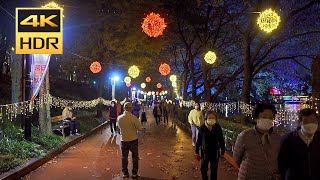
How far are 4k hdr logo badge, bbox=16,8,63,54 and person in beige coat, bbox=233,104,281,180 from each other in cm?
1013

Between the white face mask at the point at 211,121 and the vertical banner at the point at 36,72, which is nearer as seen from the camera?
the white face mask at the point at 211,121

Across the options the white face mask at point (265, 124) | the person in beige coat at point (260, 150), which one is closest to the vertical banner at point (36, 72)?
the person in beige coat at point (260, 150)

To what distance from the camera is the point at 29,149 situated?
13.5 metres

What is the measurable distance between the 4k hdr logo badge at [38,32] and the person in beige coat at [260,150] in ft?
33.2

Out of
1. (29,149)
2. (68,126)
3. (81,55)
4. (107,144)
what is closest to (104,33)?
(81,55)

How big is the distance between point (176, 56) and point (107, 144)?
24379mm

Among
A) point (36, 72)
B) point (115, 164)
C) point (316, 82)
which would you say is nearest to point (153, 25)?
point (36, 72)

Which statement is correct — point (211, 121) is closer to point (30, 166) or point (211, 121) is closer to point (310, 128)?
point (310, 128)

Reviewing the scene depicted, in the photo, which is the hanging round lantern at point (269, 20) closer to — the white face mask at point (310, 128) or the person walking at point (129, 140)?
the person walking at point (129, 140)

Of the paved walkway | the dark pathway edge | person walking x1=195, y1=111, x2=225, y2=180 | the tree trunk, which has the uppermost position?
the tree trunk

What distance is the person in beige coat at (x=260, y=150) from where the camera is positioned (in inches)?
201

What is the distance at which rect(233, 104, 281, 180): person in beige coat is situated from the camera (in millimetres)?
5102

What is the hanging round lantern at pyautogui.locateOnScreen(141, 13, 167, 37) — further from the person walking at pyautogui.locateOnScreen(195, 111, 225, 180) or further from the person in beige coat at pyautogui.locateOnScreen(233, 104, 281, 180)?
the person in beige coat at pyautogui.locateOnScreen(233, 104, 281, 180)

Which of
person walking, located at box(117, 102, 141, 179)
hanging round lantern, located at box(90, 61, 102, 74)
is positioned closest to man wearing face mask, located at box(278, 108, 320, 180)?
person walking, located at box(117, 102, 141, 179)
